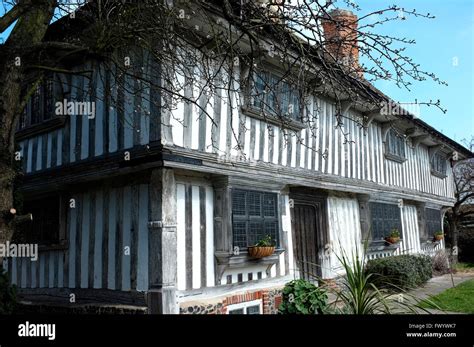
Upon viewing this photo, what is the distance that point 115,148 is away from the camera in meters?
6.43

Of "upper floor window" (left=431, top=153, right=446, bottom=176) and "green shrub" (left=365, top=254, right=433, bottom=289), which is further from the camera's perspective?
"upper floor window" (left=431, top=153, right=446, bottom=176)

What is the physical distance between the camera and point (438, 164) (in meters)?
16.2

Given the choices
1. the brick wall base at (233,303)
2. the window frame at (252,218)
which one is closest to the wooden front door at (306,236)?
the window frame at (252,218)

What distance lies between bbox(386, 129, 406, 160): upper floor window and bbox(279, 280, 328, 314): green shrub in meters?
7.90

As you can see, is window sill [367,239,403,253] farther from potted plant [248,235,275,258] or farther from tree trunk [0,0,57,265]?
tree trunk [0,0,57,265]

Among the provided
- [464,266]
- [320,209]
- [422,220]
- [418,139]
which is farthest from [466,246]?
[320,209]

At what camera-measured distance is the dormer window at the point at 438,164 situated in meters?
15.5

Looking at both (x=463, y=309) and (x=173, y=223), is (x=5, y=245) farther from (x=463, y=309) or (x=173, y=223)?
(x=463, y=309)

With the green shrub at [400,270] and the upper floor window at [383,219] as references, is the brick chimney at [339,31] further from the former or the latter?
the upper floor window at [383,219]

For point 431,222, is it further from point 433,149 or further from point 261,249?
point 261,249

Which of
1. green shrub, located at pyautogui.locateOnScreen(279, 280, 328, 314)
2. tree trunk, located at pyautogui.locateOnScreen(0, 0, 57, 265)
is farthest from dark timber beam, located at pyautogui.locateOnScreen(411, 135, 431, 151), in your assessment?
tree trunk, located at pyautogui.locateOnScreen(0, 0, 57, 265)

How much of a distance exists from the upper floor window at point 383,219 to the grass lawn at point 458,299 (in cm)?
218

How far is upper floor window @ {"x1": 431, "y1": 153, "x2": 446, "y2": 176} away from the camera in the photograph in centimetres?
1555

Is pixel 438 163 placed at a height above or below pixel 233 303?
above
